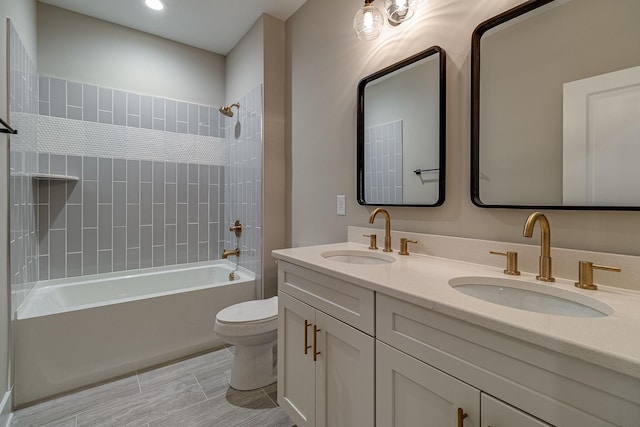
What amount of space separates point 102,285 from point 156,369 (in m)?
0.93

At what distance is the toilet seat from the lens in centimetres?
171

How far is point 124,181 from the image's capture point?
8.43 ft

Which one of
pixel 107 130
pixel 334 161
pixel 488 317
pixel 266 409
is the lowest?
pixel 266 409

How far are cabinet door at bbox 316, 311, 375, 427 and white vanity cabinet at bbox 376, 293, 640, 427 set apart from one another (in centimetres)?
5

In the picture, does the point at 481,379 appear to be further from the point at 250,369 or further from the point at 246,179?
the point at 246,179

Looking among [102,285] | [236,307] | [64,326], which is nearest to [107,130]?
[102,285]

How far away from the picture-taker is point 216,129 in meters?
3.08

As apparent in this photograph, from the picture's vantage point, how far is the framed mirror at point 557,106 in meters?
0.82

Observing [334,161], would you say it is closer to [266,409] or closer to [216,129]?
[266,409]

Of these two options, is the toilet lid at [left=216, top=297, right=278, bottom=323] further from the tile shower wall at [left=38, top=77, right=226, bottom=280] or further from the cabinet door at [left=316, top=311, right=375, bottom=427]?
the tile shower wall at [left=38, top=77, right=226, bottom=280]

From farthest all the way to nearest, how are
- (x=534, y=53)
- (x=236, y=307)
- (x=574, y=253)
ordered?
(x=236, y=307)
(x=534, y=53)
(x=574, y=253)

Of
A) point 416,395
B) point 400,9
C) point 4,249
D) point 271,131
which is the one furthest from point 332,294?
point 4,249

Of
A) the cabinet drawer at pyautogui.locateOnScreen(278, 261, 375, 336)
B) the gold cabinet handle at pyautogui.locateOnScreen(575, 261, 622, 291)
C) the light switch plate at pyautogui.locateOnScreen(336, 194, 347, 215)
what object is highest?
the light switch plate at pyautogui.locateOnScreen(336, 194, 347, 215)

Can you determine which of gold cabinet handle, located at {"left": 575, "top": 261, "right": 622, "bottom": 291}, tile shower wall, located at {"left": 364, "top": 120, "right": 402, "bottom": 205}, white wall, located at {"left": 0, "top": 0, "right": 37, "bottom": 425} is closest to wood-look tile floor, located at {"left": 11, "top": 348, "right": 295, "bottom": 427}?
white wall, located at {"left": 0, "top": 0, "right": 37, "bottom": 425}
